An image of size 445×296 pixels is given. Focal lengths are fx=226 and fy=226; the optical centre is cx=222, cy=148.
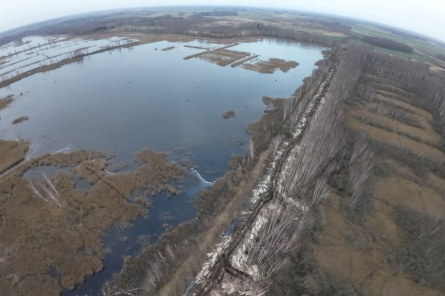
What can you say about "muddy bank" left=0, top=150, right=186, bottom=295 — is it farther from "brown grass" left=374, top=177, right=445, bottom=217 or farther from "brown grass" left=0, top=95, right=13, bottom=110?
"brown grass" left=0, top=95, right=13, bottom=110

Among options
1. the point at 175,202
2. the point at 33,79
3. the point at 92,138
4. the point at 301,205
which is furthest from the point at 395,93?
the point at 33,79

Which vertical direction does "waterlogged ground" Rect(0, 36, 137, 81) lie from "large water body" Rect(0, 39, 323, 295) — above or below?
above

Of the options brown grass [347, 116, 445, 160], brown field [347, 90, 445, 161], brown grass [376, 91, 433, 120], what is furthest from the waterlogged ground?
brown grass [376, 91, 433, 120]

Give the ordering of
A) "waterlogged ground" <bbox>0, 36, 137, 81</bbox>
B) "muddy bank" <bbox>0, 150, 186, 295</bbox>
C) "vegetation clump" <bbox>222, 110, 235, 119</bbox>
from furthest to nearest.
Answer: "waterlogged ground" <bbox>0, 36, 137, 81</bbox> → "vegetation clump" <bbox>222, 110, 235, 119</bbox> → "muddy bank" <bbox>0, 150, 186, 295</bbox>

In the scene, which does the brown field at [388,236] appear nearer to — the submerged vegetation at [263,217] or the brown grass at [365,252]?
the brown grass at [365,252]

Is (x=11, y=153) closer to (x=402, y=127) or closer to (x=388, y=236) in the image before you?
(x=388, y=236)

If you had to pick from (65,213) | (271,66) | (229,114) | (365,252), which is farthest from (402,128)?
(65,213)

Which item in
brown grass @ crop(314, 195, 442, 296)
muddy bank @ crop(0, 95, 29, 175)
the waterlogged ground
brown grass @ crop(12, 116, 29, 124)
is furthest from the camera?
the waterlogged ground
